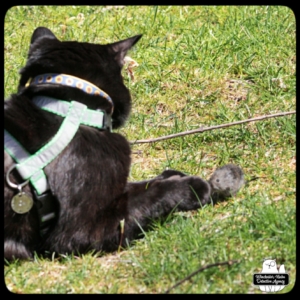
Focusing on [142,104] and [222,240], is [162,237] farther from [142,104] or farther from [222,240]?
[142,104]

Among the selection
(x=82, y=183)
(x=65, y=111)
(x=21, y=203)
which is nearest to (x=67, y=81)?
(x=65, y=111)

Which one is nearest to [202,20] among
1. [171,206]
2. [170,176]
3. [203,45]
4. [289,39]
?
[203,45]

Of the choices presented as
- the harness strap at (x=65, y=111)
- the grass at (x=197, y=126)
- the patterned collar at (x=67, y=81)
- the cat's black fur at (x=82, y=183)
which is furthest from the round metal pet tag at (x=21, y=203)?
the patterned collar at (x=67, y=81)

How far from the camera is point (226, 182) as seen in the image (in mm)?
3439

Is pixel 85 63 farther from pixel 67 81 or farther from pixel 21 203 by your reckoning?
pixel 21 203

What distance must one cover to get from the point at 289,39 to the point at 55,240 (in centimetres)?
234

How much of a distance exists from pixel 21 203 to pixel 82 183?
30 cm

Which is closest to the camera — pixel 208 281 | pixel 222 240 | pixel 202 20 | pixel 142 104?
pixel 208 281

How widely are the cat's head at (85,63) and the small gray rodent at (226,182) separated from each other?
24.0 inches

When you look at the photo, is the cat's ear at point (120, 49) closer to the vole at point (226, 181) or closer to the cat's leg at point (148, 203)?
the cat's leg at point (148, 203)

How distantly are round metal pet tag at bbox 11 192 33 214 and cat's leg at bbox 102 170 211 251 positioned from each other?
380 millimetres

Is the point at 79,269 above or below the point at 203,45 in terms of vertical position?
below

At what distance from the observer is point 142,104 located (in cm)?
431

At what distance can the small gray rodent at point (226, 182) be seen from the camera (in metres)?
3.42
